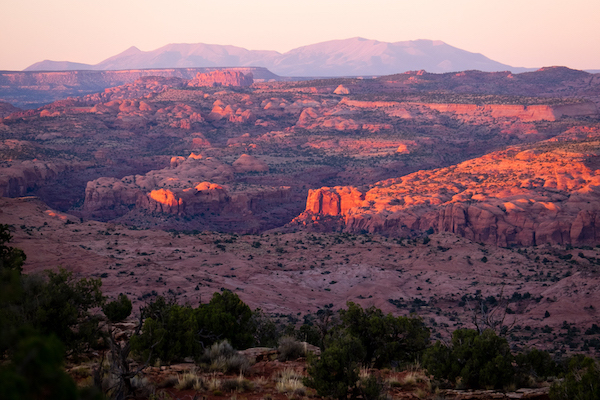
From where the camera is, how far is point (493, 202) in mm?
56844

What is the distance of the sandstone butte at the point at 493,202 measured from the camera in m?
52.7

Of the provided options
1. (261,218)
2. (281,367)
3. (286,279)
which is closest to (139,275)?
(286,279)

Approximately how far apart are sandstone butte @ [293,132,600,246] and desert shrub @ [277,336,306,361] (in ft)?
143

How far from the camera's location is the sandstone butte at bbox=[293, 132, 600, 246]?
173 feet

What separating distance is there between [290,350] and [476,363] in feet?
16.0

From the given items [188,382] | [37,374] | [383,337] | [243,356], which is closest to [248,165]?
[383,337]

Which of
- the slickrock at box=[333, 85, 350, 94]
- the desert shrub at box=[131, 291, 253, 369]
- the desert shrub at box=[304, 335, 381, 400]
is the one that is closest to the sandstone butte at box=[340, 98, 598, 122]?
the slickrock at box=[333, 85, 350, 94]

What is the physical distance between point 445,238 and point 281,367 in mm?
35572

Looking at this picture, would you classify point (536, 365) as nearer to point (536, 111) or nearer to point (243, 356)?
point (243, 356)

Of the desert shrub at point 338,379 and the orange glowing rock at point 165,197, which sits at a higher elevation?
the desert shrub at point 338,379

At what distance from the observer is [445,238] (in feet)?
152

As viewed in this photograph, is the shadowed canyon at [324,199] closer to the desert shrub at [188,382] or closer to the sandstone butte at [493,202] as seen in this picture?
the sandstone butte at [493,202]

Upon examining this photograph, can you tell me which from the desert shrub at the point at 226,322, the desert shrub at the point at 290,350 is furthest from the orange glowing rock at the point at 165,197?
the desert shrub at the point at 290,350

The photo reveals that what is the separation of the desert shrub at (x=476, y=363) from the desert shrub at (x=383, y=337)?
108 inches
